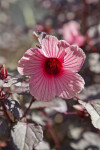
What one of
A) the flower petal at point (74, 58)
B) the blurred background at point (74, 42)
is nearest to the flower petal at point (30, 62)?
the flower petal at point (74, 58)

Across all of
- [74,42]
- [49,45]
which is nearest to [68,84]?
[49,45]

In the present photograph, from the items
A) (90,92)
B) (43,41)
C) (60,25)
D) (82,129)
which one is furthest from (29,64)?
(60,25)

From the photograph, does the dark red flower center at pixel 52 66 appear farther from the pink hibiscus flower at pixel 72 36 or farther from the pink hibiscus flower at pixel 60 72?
the pink hibiscus flower at pixel 72 36

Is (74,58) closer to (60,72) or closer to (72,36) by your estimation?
(60,72)

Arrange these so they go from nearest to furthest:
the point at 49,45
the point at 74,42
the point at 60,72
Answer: the point at 49,45 < the point at 60,72 < the point at 74,42

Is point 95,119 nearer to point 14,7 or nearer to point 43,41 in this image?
point 43,41

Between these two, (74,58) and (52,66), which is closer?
(74,58)
